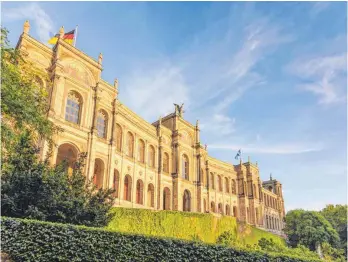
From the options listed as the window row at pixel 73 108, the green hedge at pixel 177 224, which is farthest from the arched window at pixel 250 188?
the window row at pixel 73 108

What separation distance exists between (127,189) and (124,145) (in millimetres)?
5003

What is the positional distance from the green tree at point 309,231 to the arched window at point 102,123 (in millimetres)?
35891

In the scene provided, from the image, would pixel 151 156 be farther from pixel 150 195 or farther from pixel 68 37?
pixel 68 37

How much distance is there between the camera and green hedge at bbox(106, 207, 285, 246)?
22.1m

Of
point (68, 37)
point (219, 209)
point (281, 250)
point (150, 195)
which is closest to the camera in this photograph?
point (281, 250)

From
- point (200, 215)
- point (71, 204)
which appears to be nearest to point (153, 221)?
point (200, 215)

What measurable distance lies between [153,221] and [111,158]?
8772 millimetres

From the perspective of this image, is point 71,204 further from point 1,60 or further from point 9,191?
point 1,60

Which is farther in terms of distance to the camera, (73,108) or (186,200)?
(186,200)

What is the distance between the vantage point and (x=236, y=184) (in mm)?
57281

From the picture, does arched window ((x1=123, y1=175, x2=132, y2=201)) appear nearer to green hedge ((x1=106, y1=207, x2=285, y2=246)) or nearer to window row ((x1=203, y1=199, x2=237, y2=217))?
green hedge ((x1=106, y1=207, x2=285, y2=246))

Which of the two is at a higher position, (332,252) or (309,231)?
(309,231)

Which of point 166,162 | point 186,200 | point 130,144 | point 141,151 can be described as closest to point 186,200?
point 186,200

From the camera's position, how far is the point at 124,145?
33656 mm
